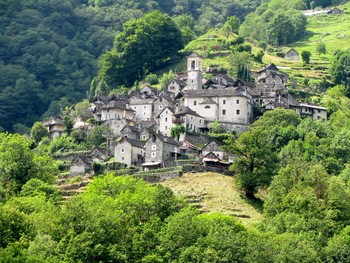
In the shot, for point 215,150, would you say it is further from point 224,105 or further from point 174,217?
point 174,217

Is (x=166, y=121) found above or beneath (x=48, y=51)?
beneath

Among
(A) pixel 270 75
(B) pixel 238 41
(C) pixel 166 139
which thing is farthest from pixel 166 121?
(B) pixel 238 41

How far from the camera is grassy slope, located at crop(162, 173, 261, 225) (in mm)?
90000

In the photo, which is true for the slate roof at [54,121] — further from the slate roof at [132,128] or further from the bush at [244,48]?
the bush at [244,48]

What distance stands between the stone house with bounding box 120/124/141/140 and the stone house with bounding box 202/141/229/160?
1031 cm

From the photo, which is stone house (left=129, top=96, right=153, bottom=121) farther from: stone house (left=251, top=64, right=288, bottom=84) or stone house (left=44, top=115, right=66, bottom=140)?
stone house (left=251, top=64, right=288, bottom=84)

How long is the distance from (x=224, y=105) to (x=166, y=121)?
8595 mm

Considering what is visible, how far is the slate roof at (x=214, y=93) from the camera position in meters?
117

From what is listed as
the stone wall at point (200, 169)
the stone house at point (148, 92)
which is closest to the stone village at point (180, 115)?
the stone house at point (148, 92)

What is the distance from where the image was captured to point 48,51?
178750mm

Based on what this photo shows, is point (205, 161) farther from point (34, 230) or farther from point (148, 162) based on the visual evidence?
point (34, 230)

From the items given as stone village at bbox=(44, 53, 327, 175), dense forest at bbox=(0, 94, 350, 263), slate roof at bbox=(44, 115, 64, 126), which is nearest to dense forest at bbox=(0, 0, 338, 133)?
slate roof at bbox=(44, 115, 64, 126)

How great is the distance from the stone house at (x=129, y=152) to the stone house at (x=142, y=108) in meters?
14.8

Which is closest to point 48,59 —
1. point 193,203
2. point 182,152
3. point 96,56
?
point 96,56
